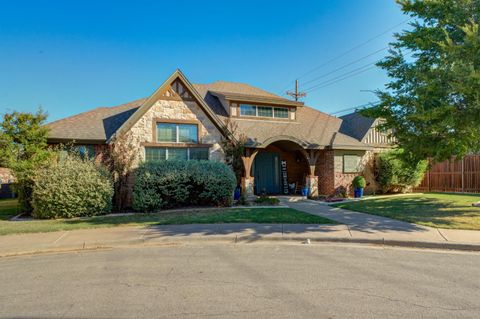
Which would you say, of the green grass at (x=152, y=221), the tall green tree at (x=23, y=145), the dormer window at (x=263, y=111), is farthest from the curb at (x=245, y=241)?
the dormer window at (x=263, y=111)

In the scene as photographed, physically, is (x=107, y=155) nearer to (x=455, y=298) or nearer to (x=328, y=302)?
(x=328, y=302)

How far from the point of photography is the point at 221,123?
15.2 metres

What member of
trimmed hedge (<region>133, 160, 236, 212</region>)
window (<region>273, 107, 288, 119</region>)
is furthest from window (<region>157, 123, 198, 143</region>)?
window (<region>273, 107, 288, 119</region>)

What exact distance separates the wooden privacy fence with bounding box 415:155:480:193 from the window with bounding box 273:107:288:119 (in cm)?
947

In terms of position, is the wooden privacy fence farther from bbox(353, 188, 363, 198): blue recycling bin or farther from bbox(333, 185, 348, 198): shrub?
bbox(333, 185, 348, 198): shrub

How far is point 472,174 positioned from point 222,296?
19.7 metres

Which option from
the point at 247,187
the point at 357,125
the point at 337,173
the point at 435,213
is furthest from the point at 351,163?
the point at 435,213

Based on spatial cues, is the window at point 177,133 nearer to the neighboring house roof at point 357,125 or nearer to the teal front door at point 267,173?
the teal front door at point 267,173

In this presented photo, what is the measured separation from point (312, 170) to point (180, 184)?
26.1 feet

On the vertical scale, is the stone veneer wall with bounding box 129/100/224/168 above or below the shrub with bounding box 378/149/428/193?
above

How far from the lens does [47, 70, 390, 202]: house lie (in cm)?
1403

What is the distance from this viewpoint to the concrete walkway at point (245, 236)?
23.7 feet

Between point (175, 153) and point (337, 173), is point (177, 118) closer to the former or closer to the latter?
point (175, 153)

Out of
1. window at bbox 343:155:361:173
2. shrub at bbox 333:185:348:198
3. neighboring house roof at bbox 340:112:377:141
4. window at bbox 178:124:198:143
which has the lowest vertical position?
shrub at bbox 333:185:348:198
